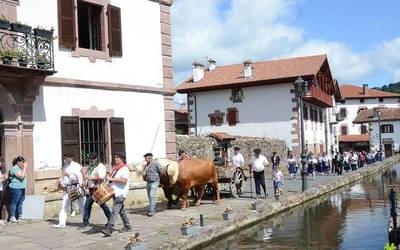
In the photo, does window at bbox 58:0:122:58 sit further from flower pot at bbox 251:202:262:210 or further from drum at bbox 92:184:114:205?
flower pot at bbox 251:202:262:210

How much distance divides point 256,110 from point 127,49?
86.4 ft

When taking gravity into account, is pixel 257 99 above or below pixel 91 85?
above

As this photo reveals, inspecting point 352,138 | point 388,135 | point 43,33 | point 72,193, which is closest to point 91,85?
point 43,33

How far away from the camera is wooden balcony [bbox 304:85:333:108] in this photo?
42750mm

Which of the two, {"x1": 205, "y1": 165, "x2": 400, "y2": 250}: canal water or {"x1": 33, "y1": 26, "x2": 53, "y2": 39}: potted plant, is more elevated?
{"x1": 33, "y1": 26, "x2": 53, "y2": 39}: potted plant

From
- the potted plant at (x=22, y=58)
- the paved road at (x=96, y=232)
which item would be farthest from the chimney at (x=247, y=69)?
the potted plant at (x=22, y=58)

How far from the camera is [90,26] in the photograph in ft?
53.8

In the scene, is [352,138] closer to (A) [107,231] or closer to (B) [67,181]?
(B) [67,181]

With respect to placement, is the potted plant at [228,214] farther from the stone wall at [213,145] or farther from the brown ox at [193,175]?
the stone wall at [213,145]

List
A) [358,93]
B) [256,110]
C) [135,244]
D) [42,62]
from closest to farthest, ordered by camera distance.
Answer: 1. [135,244]
2. [42,62]
3. [256,110]
4. [358,93]

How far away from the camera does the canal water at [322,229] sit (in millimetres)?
11250

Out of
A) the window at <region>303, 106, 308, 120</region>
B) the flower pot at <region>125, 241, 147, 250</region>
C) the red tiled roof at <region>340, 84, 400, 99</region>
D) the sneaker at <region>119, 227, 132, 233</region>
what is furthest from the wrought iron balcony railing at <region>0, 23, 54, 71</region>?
the red tiled roof at <region>340, 84, 400, 99</region>

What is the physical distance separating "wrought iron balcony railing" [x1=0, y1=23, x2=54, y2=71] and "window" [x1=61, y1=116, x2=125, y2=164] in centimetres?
200

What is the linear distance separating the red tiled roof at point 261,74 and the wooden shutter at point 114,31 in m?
25.2
